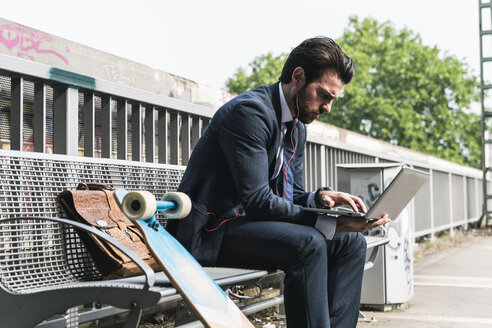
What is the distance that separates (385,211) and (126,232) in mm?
1169

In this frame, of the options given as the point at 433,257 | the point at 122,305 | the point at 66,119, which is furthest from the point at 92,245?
the point at 433,257

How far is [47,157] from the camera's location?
3.07 m

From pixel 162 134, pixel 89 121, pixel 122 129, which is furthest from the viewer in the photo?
pixel 162 134

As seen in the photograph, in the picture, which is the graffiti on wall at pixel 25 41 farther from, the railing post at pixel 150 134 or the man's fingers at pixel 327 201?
the man's fingers at pixel 327 201

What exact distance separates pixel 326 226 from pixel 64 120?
5.00ft

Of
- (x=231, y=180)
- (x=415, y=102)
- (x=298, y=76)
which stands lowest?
(x=231, y=180)

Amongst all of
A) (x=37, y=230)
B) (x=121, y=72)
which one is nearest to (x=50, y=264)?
(x=37, y=230)

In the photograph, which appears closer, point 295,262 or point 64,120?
point 295,262

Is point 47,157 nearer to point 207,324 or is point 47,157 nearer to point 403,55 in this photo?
point 207,324

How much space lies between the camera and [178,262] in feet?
8.10

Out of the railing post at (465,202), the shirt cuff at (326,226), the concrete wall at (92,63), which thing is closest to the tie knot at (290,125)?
the shirt cuff at (326,226)

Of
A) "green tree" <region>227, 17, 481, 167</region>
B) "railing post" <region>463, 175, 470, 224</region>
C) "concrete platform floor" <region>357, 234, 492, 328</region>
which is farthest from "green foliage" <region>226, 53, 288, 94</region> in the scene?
"concrete platform floor" <region>357, 234, 492, 328</region>

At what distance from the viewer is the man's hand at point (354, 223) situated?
3.22 meters

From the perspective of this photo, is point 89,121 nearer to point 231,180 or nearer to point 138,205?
point 231,180
